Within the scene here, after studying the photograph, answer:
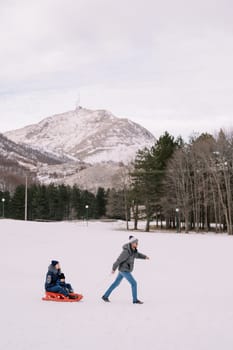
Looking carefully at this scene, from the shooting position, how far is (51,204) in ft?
286

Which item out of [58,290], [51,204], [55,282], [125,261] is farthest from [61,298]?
[51,204]

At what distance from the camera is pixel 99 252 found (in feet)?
86.8

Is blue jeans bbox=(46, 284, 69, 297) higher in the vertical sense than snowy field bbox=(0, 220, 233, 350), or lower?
higher

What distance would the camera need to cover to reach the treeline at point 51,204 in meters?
83.4

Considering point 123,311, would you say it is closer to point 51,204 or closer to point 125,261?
point 125,261

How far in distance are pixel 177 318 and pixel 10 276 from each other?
826 centimetres

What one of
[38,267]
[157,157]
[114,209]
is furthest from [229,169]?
[38,267]

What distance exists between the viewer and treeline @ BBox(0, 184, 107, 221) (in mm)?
83375

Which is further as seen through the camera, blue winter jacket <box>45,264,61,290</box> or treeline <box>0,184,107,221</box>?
treeline <box>0,184,107,221</box>

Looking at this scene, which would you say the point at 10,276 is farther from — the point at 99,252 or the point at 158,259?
the point at 99,252

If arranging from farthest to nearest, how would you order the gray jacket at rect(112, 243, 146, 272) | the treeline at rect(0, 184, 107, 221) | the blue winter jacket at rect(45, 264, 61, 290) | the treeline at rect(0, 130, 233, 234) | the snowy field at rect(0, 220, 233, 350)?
the treeline at rect(0, 184, 107, 221)
the treeline at rect(0, 130, 233, 234)
the blue winter jacket at rect(45, 264, 61, 290)
the gray jacket at rect(112, 243, 146, 272)
the snowy field at rect(0, 220, 233, 350)

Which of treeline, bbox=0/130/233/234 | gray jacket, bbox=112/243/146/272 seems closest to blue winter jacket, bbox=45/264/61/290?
gray jacket, bbox=112/243/146/272

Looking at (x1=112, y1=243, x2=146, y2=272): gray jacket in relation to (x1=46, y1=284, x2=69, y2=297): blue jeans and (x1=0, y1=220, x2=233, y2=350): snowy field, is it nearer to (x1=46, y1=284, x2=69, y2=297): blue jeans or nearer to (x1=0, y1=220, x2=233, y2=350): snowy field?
(x1=0, y1=220, x2=233, y2=350): snowy field

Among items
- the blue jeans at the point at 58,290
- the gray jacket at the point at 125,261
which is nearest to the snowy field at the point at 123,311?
the blue jeans at the point at 58,290
